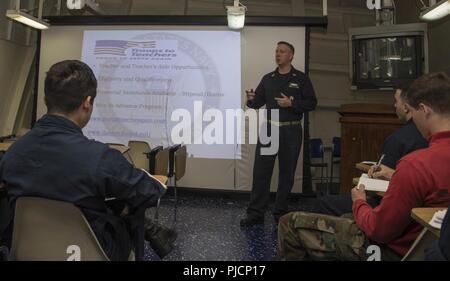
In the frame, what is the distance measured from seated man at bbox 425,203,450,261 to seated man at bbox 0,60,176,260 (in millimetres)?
864

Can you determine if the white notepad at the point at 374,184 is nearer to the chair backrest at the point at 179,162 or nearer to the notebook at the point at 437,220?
the notebook at the point at 437,220

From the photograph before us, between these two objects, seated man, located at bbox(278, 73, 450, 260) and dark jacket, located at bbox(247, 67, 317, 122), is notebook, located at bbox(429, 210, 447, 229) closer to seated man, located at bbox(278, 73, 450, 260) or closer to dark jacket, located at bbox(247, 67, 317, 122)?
seated man, located at bbox(278, 73, 450, 260)

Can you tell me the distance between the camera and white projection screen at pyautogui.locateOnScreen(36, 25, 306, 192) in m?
4.35

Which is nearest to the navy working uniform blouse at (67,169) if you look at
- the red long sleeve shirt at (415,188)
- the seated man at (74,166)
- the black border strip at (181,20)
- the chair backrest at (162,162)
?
the seated man at (74,166)

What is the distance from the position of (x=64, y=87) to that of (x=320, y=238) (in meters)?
1.14

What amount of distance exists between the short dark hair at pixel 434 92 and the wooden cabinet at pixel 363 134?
2462 mm

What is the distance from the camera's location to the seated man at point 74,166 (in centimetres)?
115

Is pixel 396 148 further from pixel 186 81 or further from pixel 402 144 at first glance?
pixel 186 81

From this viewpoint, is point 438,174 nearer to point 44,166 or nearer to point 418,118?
point 418,118

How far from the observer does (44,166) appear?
115 cm

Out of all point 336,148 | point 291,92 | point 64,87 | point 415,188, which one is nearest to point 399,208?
point 415,188

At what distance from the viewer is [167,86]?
4.49 meters

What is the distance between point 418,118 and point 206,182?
330 centimetres
